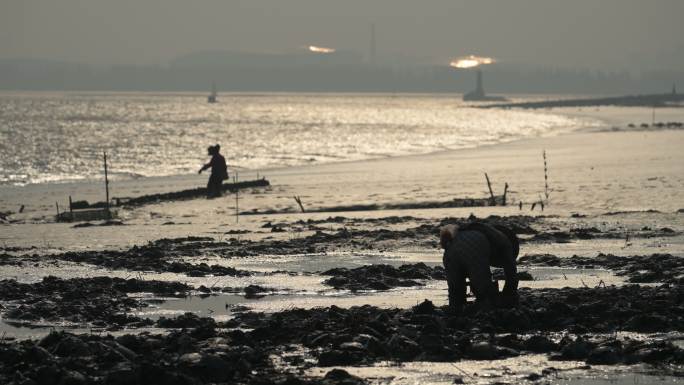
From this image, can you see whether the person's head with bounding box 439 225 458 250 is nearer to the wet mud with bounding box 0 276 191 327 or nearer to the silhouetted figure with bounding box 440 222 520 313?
the silhouetted figure with bounding box 440 222 520 313

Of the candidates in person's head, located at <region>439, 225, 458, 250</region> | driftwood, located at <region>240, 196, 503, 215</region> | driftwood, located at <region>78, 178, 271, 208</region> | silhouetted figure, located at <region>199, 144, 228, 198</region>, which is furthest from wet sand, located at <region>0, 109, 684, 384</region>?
driftwood, located at <region>78, 178, 271, 208</region>

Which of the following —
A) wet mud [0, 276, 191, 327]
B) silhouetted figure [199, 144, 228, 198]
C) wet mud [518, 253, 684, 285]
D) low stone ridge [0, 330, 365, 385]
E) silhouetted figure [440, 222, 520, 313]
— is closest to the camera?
low stone ridge [0, 330, 365, 385]

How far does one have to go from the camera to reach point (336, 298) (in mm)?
12984

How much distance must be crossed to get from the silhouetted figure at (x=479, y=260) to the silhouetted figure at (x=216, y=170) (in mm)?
17573

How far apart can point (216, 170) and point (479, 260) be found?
65.3ft

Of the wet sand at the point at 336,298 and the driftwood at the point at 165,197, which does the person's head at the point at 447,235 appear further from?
the driftwood at the point at 165,197

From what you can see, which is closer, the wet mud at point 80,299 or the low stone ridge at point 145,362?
the low stone ridge at point 145,362

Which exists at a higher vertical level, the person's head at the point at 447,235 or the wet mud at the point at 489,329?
the person's head at the point at 447,235

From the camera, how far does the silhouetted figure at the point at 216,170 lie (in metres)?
28.8

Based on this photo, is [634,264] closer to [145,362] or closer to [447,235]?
[447,235]

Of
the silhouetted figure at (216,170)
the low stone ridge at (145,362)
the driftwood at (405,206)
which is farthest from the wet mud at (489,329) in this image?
the silhouetted figure at (216,170)

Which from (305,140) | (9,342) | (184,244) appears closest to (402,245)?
(184,244)

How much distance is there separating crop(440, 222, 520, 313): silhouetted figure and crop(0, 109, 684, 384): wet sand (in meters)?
0.27

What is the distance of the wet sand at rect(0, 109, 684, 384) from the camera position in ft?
29.1
